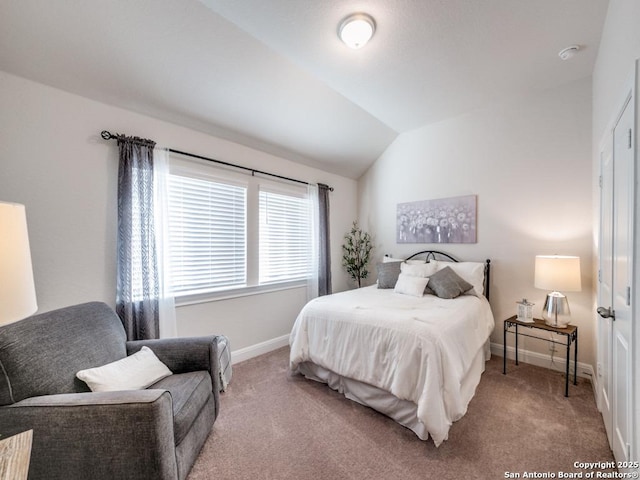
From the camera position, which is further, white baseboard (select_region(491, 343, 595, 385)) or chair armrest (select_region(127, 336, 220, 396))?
white baseboard (select_region(491, 343, 595, 385))

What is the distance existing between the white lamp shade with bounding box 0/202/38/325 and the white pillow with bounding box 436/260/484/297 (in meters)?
3.47

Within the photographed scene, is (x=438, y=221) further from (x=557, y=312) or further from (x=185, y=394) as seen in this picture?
(x=185, y=394)

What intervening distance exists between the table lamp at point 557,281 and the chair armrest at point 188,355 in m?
2.95

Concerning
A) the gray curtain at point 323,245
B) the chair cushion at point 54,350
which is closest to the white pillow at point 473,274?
the gray curtain at point 323,245

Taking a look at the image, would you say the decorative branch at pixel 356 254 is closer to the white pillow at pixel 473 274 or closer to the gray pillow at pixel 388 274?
the gray pillow at pixel 388 274

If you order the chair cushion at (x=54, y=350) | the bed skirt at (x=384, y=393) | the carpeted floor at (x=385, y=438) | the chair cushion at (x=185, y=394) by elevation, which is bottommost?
the carpeted floor at (x=385, y=438)

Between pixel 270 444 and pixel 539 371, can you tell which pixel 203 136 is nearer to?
pixel 270 444

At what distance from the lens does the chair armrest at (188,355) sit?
6.34 ft

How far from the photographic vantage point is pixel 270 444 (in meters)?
1.88

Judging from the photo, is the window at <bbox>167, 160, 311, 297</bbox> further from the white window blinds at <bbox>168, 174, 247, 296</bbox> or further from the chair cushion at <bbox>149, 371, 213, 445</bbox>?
the chair cushion at <bbox>149, 371, 213, 445</bbox>

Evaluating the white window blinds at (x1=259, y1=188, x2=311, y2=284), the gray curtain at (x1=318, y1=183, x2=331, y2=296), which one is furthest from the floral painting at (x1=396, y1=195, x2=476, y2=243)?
the white window blinds at (x1=259, y1=188, x2=311, y2=284)

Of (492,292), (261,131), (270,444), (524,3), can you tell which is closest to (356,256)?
(492,292)

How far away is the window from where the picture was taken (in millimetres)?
2793

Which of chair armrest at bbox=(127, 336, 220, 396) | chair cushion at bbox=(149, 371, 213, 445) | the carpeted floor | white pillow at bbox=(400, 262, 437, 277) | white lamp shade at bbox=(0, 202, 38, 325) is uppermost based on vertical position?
white lamp shade at bbox=(0, 202, 38, 325)
